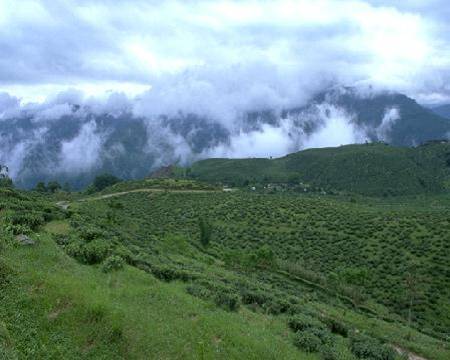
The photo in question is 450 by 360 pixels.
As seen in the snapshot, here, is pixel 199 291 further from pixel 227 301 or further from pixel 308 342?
pixel 308 342

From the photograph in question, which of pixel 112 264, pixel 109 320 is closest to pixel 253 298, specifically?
pixel 112 264

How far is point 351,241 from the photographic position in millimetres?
68938

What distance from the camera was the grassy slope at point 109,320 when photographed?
14.0 metres

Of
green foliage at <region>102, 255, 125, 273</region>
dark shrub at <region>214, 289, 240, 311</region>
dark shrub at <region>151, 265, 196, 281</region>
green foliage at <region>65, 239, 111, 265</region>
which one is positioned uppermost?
green foliage at <region>65, 239, 111, 265</region>

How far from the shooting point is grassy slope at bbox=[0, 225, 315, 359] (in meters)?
14.0

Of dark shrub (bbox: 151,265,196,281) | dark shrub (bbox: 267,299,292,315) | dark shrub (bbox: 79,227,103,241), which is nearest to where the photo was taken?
dark shrub (bbox: 267,299,292,315)

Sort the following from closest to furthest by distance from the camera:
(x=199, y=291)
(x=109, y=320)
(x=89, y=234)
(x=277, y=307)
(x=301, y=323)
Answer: (x=109, y=320)
(x=301, y=323)
(x=199, y=291)
(x=277, y=307)
(x=89, y=234)

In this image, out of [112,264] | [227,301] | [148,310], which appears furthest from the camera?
[112,264]

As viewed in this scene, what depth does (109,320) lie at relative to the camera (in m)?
15.0

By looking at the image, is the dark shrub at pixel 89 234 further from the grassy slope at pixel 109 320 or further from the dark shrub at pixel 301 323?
the dark shrub at pixel 301 323

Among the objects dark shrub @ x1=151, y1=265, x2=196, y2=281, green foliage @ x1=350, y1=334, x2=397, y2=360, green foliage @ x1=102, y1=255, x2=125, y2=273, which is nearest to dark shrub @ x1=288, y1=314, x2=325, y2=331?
green foliage @ x1=350, y1=334, x2=397, y2=360

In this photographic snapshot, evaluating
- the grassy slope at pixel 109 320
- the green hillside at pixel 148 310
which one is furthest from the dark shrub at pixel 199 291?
the grassy slope at pixel 109 320

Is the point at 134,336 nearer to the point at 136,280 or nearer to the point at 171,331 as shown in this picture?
the point at 171,331

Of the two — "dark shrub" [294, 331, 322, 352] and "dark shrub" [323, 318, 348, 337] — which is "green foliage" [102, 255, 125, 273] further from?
"dark shrub" [323, 318, 348, 337]
